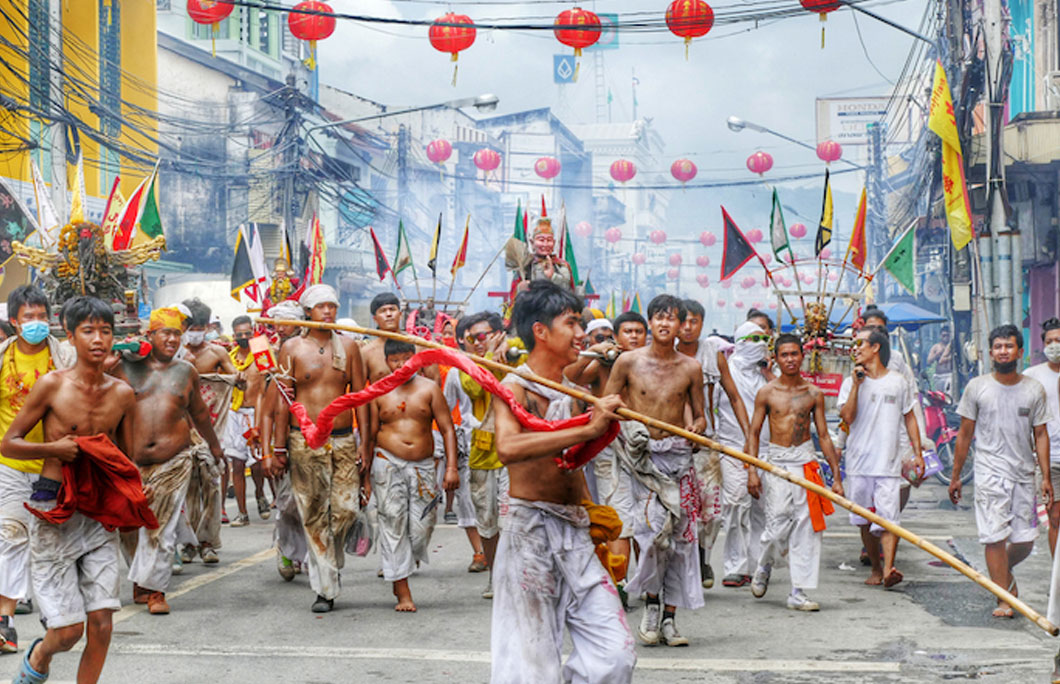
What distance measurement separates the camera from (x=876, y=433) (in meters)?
9.23

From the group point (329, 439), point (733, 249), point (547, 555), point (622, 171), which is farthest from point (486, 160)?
point (547, 555)

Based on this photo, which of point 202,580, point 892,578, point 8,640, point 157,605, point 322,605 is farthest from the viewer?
point 202,580

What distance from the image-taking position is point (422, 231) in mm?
54469

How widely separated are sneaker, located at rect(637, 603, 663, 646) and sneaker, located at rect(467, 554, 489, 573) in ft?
8.69

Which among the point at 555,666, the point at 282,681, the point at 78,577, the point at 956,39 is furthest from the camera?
the point at 956,39

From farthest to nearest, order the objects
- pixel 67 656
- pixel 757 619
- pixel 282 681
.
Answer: pixel 757 619 < pixel 67 656 < pixel 282 681

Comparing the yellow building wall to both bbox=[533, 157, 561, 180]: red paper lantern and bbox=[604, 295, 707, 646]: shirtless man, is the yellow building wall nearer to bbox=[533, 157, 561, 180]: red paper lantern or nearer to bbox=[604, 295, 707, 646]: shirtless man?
bbox=[604, 295, 707, 646]: shirtless man

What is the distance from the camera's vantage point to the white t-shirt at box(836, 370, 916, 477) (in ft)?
30.2

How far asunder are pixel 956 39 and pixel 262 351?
13587mm

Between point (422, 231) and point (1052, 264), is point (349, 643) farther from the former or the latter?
point (422, 231)

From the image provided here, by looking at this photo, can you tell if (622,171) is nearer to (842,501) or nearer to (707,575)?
(707,575)

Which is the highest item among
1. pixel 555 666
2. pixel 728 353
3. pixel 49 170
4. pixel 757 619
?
pixel 49 170

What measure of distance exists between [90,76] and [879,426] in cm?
2259

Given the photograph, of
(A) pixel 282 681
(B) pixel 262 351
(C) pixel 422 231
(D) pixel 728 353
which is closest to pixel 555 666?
(A) pixel 282 681
